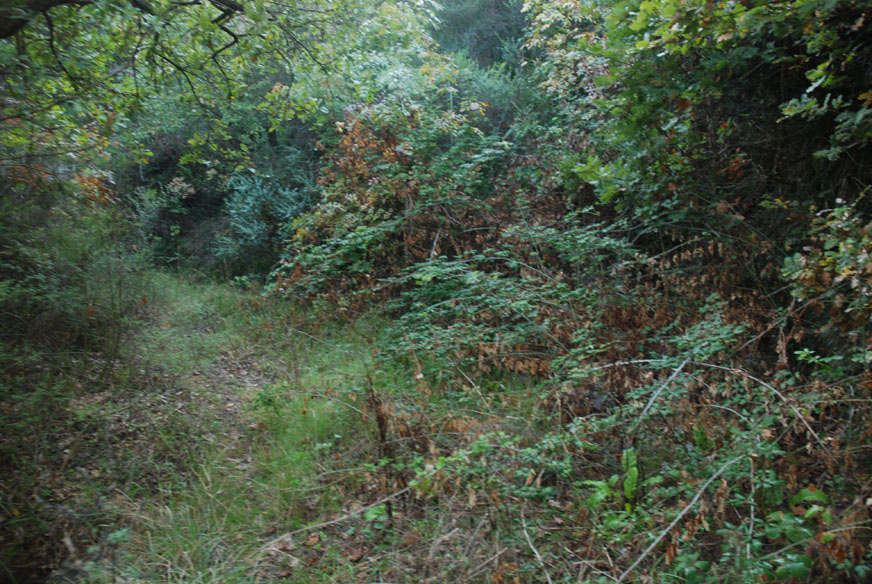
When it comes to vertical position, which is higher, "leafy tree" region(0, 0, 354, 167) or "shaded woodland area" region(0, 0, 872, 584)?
"leafy tree" region(0, 0, 354, 167)

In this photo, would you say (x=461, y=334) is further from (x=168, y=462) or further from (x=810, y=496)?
(x=810, y=496)

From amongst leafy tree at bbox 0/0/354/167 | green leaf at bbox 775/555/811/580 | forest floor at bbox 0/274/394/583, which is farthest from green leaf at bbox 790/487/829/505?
leafy tree at bbox 0/0/354/167

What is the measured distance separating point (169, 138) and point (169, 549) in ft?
37.2

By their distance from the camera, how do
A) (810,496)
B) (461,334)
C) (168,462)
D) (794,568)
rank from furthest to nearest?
(461,334)
(168,462)
(810,496)
(794,568)

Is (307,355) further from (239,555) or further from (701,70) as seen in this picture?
(701,70)

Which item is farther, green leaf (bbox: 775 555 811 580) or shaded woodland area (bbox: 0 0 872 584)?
shaded woodland area (bbox: 0 0 872 584)

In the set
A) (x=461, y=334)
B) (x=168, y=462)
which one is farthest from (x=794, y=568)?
(x=168, y=462)

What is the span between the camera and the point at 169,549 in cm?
348

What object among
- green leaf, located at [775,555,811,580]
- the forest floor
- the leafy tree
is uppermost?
the leafy tree

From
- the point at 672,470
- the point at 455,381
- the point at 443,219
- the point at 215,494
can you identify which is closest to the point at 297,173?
the point at 443,219

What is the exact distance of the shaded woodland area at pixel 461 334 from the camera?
3191 millimetres

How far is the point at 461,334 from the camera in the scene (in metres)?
5.43

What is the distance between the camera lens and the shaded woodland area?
319cm

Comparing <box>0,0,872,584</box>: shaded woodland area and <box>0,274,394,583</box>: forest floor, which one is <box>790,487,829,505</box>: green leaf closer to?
<box>0,0,872,584</box>: shaded woodland area
